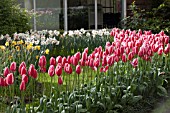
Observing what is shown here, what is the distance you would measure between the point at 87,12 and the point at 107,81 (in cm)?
1077

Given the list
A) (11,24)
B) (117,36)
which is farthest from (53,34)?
(117,36)

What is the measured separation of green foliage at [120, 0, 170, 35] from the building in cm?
79

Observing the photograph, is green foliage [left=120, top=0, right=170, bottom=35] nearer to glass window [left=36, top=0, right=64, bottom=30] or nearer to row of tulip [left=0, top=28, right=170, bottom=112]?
glass window [left=36, top=0, right=64, bottom=30]

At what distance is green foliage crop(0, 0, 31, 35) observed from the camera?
995 cm

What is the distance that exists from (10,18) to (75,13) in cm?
531

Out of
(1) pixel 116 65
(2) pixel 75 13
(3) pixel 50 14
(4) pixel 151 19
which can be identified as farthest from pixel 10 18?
(4) pixel 151 19

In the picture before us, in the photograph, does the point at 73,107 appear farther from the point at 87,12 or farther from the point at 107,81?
the point at 87,12

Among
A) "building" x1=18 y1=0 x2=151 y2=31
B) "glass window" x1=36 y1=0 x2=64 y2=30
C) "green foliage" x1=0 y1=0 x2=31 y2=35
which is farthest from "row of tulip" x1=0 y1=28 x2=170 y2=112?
"glass window" x1=36 y1=0 x2=64 y2=30

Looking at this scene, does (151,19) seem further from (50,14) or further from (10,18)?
(10,18)

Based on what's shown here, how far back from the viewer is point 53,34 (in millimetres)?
9602

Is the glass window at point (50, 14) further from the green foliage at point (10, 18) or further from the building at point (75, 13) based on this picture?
the green foliage at point (10, 18)

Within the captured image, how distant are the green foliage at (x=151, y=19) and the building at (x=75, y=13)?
2.61 feet

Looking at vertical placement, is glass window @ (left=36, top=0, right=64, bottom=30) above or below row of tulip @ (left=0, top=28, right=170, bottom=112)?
above

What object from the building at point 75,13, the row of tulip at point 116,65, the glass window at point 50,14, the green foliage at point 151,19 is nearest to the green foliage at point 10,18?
the building at point 75,13
